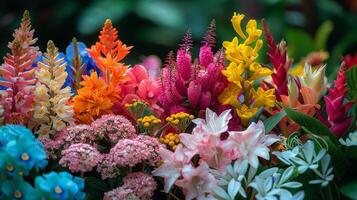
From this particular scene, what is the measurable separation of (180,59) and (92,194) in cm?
35

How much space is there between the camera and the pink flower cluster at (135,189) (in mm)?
1211

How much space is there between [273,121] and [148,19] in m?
3.68

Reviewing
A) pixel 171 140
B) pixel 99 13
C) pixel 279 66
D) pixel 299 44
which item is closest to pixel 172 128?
pixel 171 140

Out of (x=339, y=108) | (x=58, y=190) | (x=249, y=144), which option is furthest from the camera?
(x=339, y=108)

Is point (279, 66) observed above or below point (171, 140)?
above

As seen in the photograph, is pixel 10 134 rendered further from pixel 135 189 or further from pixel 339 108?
pixel 339 108

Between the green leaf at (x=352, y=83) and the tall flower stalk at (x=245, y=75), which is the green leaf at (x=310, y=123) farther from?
the green leaf at (x=352, y=83)

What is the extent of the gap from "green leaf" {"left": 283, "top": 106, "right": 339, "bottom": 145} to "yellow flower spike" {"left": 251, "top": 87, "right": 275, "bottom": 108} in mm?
54

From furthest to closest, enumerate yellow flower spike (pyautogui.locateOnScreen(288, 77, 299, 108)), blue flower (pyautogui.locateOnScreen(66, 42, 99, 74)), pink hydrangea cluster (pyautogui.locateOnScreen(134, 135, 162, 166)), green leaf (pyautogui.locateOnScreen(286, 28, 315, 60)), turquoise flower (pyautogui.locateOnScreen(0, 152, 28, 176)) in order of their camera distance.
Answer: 1. green leaf (pyautogui.locateOnScreen(286, 28, 315, 60))
2. blue flower (pyautogui.locateOnScreen(66, 42, 99, 74))
3. yellow flower spike (pyautogui.locateOnScreen(288, 77, 299, 108))
4. pink hydrangea cluster (pyautogui.locateOnScreen(134, 135, 162, 166))
5. turquoise flower (pyautogui.locateOnScreen(0, 152, 28, 176))

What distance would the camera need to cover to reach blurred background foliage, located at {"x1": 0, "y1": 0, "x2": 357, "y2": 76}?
15.9 ft

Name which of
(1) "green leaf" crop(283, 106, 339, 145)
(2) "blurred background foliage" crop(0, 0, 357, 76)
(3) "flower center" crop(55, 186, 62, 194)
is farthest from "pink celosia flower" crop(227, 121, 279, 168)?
(2) "blurred background foliage" crop(0, 0, 357, 76)

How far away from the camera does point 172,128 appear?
1.40 metres

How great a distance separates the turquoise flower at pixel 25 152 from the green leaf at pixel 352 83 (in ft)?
2.48

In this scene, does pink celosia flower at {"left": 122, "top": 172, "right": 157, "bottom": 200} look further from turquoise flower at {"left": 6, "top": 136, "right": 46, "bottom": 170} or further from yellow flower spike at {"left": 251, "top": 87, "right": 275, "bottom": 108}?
yellow flower spike at {"left": 251, "top": 87, "right": 275, "bottom": 108}
